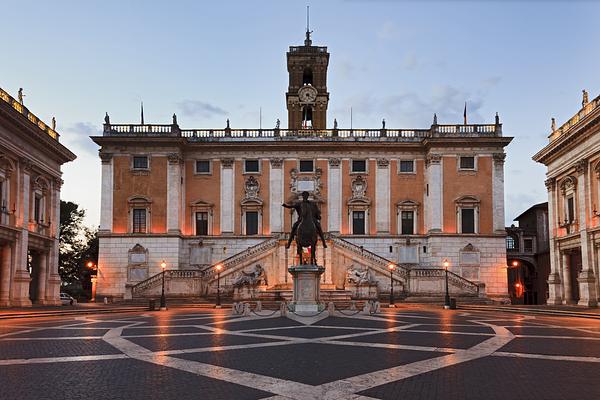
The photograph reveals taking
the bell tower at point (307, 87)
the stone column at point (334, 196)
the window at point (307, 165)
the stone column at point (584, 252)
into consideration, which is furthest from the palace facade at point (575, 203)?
the bell tower at point (307, 87)

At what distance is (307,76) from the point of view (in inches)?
2694

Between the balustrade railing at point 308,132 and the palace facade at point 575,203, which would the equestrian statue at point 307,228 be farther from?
the balustrade railing at point 308,132

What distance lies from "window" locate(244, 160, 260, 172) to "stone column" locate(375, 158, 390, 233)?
1103 cm

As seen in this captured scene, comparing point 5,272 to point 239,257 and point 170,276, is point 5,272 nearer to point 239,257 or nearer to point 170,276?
point 170,276

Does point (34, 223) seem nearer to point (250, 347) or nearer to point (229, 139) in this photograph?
point (229, 139)

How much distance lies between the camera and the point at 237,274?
5209 centimetres

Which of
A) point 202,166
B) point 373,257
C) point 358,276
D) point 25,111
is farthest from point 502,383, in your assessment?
point 202,166

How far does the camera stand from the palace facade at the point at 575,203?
4159cm

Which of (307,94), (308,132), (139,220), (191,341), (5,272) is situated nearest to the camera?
(191,341)

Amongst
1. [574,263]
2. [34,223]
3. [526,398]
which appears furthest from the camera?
[574,263]

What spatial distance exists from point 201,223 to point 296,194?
359 inches

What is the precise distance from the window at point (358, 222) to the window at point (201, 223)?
13466 millimetres

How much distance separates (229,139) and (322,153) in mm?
8687

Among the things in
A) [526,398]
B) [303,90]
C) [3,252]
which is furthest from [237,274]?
[526,398]
